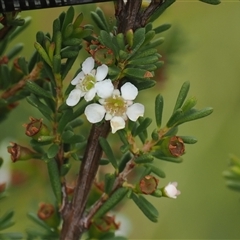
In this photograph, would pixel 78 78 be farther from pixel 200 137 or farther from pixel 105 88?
pixel 200 137

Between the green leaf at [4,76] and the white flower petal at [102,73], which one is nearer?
the white flower petal at [102,73]

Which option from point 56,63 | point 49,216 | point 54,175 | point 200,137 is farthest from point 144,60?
point 200,137

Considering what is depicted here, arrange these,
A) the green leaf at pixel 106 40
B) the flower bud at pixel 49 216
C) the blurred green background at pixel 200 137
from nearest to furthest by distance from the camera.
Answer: the green leaf at pixel 106 40
the flower bud at pixel 49 216
the blurred green background at pixel 200 137

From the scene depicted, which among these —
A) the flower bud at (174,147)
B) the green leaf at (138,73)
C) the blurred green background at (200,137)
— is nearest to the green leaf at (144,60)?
the green leaf at (138,73)

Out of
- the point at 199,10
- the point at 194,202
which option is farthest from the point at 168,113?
the point at 199,10

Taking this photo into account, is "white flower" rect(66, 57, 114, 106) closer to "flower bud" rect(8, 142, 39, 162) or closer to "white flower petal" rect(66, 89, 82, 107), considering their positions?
"white flower petal" rect(66, 89, 82, 107)

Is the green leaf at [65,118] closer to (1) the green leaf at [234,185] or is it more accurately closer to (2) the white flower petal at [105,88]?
(2) the white flower petal at [105,88]
